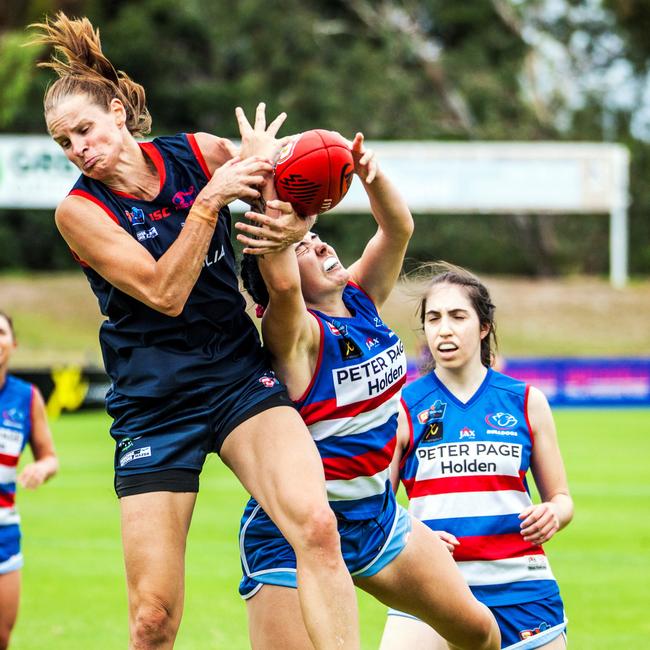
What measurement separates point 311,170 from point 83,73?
3.12 ft

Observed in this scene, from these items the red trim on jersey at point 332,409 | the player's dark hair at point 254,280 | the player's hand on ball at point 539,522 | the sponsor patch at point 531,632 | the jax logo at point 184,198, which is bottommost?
the sponsor patch at point 531,632

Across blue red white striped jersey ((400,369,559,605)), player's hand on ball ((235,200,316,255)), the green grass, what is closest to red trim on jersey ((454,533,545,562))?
blue red white striped jersey ((400,369,559,605))

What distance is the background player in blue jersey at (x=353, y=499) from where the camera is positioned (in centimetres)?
416

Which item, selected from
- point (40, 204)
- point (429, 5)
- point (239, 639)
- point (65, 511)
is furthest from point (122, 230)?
point (429, 5)

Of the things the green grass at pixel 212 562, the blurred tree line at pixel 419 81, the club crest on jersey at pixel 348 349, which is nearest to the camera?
the club crest on jersey at pixel 348 349

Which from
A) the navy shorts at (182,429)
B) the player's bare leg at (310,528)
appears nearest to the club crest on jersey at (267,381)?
the navy shorts at (182,429)

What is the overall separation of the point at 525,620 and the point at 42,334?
28805 mm

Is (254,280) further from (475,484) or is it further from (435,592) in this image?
(435,592)

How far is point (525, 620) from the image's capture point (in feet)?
14.7

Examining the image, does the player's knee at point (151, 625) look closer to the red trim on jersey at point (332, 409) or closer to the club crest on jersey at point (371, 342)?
the red trim on jersey at point (332, 409)

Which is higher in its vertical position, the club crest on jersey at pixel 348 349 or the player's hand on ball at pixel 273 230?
the player's hand on ball at pixel 273 230

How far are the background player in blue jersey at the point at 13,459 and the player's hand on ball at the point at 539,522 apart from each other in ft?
9.29

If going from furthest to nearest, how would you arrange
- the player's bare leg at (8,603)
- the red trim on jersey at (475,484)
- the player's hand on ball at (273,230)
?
the player's bare leg at (8,603), the red trim on jersey at (475,484), the player's hand on ball at (273,230)

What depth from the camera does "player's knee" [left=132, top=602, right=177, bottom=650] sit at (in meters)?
3.99
